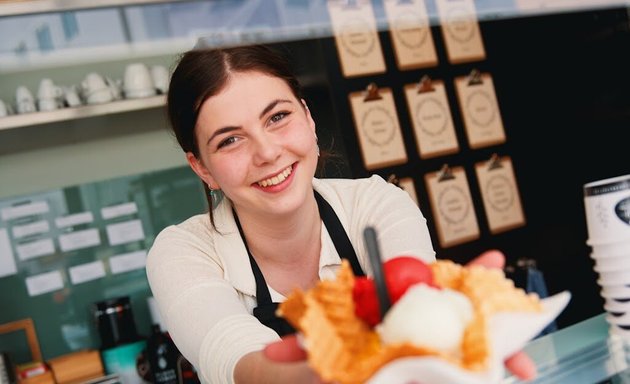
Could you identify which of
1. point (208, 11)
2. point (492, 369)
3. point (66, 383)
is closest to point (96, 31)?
point (208, 11)

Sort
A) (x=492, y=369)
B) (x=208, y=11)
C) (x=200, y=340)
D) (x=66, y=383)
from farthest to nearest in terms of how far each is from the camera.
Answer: (x=66, y=383), (x=208, y=11), (x=200, y=340), (x=492, y=369)

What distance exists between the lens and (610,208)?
3.43 feet

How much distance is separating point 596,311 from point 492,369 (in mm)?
2320

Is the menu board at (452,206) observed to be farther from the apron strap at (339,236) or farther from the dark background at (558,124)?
the apron strap at (339,236)

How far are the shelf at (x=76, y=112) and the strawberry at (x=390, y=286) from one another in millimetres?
1720

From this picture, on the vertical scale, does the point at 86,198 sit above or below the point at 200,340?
above

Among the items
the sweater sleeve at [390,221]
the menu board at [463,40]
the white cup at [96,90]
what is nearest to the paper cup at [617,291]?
the sweater sleeve at [390,221]

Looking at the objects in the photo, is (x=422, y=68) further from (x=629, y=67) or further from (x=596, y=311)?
(x=596, y=311)

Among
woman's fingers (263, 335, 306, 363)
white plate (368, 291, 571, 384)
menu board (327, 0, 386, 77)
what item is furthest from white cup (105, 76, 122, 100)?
white plate (368, 291, 571, 384)

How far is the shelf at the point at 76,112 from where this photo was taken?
78.4 inches

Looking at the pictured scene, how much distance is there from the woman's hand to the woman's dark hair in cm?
55

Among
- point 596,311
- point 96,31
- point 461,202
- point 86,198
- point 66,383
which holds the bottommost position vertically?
point 596,311

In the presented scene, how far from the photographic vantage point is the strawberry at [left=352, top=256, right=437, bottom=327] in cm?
51

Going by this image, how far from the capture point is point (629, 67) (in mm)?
2590
